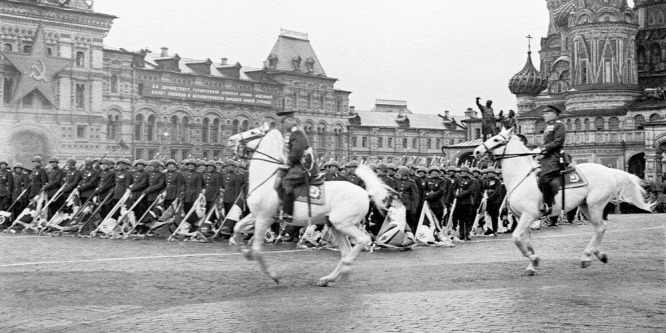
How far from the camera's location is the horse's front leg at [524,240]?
14.0 metres

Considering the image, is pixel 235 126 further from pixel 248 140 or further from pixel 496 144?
pixel 248 140

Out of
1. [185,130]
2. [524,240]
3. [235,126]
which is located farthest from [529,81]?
[524,240]

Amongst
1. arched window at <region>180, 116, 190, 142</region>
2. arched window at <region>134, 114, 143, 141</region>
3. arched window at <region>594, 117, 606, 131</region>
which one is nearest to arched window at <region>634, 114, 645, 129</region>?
arched window at <region>594, 117, 606, 131</region>

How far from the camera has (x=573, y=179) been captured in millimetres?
15062

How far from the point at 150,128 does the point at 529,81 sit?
34.4 m

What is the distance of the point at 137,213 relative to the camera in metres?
22.1

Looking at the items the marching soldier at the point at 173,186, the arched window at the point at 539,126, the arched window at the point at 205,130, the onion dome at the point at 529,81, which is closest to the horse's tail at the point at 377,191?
the marching soldier at the point at 173,186

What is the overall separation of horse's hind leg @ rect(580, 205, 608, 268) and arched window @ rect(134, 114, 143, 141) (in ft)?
171

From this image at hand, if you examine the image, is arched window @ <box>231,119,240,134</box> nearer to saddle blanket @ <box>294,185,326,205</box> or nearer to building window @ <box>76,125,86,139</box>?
building window @ <box>76,125,86,139</box>

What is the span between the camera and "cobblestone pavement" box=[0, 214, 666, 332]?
9.13 metres

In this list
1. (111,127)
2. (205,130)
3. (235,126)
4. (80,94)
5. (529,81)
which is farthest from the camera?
(529,81)

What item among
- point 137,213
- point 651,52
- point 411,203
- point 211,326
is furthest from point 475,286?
point 651,52

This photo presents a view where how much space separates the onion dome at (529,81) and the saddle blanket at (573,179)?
64.7 meters

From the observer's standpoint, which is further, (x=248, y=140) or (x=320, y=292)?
(x=248, y=140)
